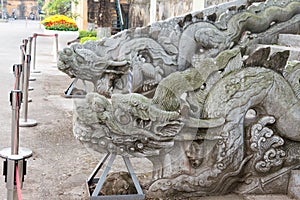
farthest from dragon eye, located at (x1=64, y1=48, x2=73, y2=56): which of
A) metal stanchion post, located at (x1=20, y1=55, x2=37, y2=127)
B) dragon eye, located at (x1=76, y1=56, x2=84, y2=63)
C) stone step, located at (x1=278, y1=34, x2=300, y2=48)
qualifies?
stone step, located at (x1=278, y1=34, x2=300, y2=48)

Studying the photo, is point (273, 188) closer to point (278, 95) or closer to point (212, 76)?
point (278, 95)

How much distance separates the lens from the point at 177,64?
22.5 ft

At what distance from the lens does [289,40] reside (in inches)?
252

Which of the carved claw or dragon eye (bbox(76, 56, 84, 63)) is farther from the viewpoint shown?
dragon eye (bbox(76, 56, 84, 63))

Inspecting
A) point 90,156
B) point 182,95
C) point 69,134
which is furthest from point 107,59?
point 182,95

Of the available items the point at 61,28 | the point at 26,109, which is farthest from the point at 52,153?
the point at 61,28

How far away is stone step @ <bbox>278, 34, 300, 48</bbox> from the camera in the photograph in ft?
20.5

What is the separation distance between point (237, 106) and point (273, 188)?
809mm

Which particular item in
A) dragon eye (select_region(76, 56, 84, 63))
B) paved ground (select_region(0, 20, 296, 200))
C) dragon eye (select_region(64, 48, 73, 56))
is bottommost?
paved ground (select_region(0, 20, 296, 200))

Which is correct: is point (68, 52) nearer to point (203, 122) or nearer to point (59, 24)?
point (203, 122)

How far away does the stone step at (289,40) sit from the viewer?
247 inches

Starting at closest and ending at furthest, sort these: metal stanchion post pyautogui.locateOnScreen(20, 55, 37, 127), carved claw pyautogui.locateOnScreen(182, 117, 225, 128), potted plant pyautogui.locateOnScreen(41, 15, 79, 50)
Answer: carved claw pyautogui.locateOnScreen(182, 117, 225, 128), metal stanchion post pyautogui.locateOnScreen(20, 55, 37, 127), potted plant pyautogui.locateOnScreen(41, 15, 79, 50)

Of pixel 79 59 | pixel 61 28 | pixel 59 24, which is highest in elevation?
pixel 59 24

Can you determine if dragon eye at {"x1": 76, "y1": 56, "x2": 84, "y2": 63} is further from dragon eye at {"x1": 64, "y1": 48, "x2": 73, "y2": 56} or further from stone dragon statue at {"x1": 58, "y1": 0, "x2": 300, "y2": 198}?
stone dragon statue at {"x1": 58, "y1": 0, "x2": 300, "y2": 198}
